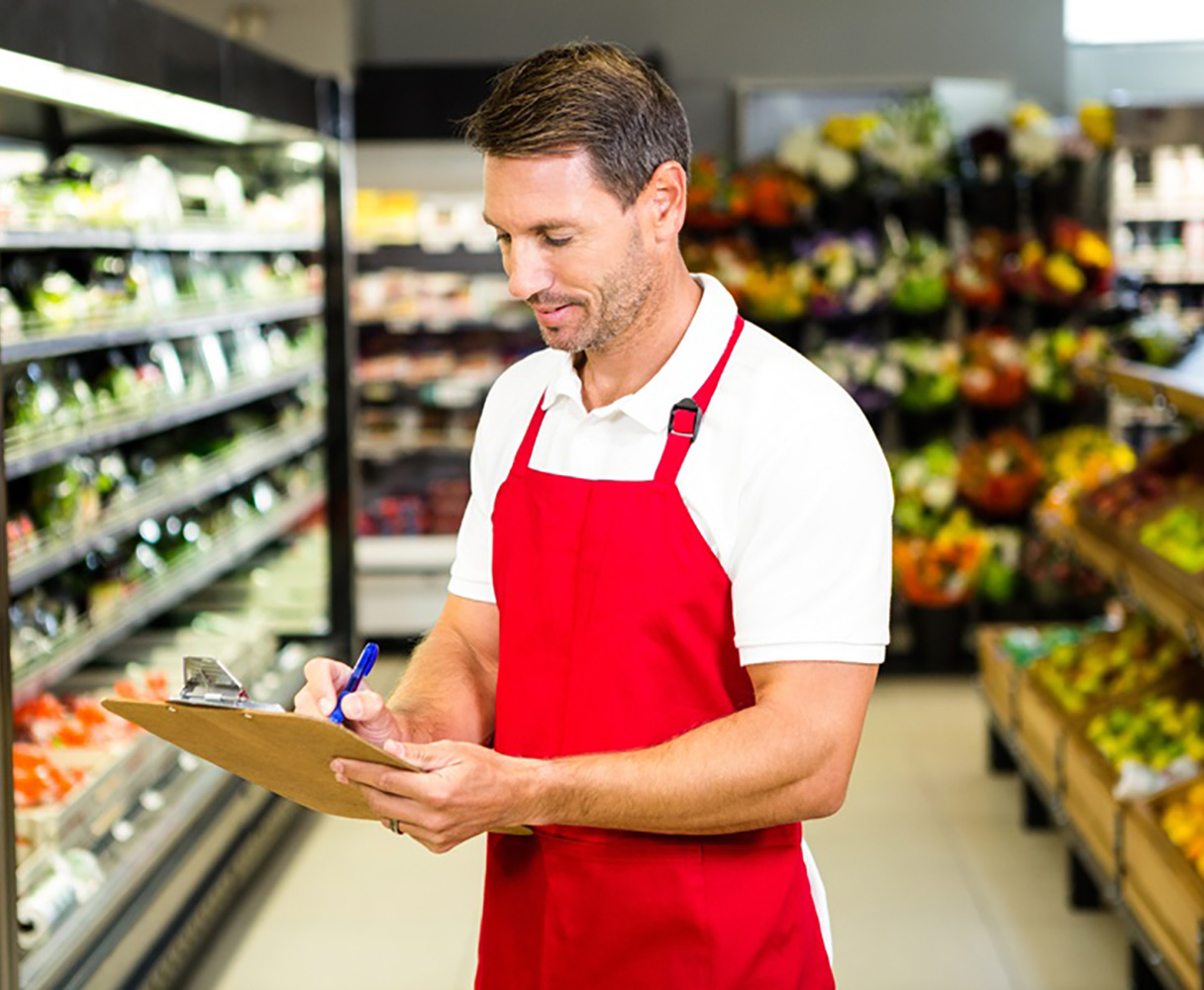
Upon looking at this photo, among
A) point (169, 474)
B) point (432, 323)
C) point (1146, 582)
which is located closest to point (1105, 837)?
point (1146, 582)

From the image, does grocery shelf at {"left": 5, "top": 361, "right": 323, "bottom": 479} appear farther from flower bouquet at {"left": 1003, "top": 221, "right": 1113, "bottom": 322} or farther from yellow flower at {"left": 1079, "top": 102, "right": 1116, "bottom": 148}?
yellow flower at {"left": 1079, "top": 102, "right": 1116, "bottom": 148}

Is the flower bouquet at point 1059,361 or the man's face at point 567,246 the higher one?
the man's face at point 567,246

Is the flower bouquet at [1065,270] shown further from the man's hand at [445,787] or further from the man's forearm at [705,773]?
the man's hand at [445,787]

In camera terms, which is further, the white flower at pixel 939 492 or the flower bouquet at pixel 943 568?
the white flower at pixel 939 492

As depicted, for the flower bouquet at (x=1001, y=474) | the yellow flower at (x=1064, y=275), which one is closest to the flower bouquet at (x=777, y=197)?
the yellow flower at (x=1064, y=275)

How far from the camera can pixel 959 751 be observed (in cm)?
619

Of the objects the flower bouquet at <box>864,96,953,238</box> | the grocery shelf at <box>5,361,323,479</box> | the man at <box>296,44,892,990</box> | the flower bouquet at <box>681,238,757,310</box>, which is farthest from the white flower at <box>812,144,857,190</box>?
the man at <box>296,44,892,990</box>

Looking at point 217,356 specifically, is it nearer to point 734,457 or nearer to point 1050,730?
point 1050,730

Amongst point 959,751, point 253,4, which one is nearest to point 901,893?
point 959,751

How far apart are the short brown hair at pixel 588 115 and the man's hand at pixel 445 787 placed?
60cm

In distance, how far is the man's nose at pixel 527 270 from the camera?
5.74 ft

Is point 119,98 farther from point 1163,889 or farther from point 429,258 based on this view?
point 429,258

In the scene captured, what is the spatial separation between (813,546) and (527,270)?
0.42m

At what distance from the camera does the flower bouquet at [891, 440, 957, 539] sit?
7262 millimetres
